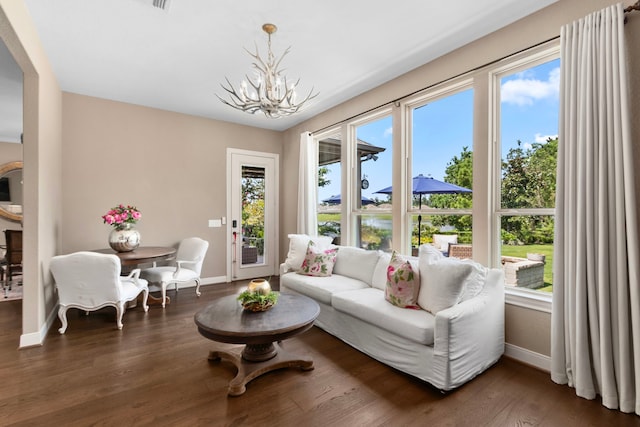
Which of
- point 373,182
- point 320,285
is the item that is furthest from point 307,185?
point 320,285

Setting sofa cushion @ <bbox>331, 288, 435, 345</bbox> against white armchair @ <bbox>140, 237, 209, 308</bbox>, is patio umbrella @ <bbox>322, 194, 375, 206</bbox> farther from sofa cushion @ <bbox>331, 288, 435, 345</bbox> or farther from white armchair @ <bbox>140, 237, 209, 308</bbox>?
white armchair @ <bbox>140, 237, 209, 308</bbox>

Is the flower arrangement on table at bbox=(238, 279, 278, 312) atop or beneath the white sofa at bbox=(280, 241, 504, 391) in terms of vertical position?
atop

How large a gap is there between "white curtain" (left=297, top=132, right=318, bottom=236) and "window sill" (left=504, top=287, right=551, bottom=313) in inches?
116

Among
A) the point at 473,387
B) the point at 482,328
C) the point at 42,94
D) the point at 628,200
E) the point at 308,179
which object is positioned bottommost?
the point at 473,387

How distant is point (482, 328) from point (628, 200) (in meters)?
1.27

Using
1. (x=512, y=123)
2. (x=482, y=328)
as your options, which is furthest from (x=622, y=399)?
(x=512, y=123)

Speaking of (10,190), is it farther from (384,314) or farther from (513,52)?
(513,52)

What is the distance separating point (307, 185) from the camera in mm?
5070

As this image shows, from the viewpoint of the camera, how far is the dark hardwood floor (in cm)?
189

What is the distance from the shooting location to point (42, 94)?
119 inches

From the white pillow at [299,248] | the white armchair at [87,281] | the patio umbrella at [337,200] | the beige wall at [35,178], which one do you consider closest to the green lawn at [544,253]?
the patio umbrella at [337,200]

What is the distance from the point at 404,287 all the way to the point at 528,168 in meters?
1.51

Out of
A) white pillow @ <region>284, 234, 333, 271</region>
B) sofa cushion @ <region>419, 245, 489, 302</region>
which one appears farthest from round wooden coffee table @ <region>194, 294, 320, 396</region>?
white pillow @ <region>284, 234, 333, 271</region>

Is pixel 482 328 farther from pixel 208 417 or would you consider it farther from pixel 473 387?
pixel 208 417
